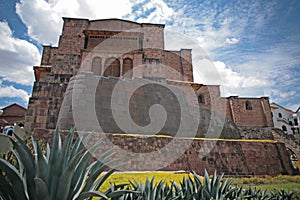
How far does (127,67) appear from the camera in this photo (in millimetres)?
20812

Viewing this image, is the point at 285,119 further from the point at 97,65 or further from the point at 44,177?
the point at 44,177

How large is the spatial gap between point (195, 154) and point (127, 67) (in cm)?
1262

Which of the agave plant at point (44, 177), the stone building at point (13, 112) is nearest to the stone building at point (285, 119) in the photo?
the agave plant at point (44, 177)

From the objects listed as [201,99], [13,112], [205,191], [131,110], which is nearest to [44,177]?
[205,191]

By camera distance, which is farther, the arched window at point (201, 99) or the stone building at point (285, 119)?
the stone building at point (285, 119)

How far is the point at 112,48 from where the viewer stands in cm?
2091

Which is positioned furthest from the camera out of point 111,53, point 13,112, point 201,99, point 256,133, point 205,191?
point 13,112

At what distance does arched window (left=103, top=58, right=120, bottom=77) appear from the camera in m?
20.1

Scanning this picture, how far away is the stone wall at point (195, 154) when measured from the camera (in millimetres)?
9070

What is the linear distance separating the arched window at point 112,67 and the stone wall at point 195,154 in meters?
11.4

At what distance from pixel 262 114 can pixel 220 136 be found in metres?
17.7

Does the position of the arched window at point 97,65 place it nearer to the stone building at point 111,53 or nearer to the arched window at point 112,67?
the stone building at point 111,53

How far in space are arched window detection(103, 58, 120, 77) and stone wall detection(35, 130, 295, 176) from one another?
11.4 meters

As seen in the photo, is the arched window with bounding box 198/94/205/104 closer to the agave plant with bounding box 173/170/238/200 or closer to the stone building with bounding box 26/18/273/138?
the stone building with bounding box 26/18/273/138
